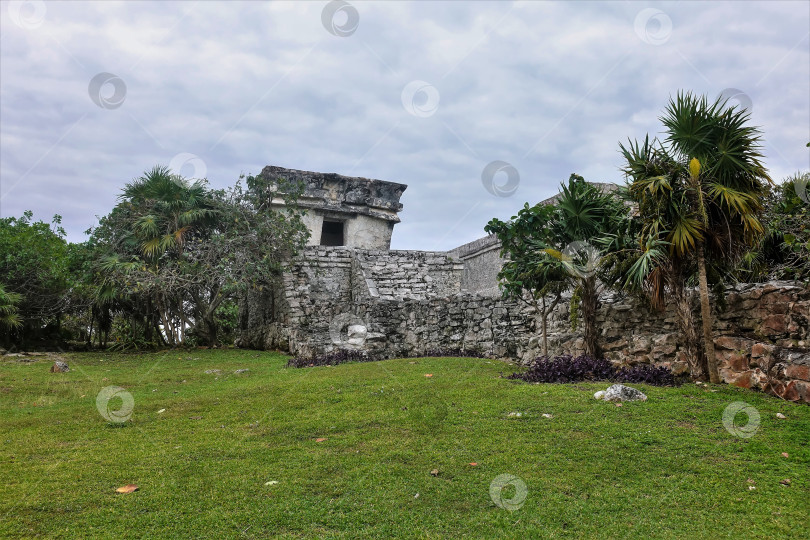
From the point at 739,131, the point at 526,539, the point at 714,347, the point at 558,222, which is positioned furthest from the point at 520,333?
the point at 526,539

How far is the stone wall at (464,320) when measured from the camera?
748cm

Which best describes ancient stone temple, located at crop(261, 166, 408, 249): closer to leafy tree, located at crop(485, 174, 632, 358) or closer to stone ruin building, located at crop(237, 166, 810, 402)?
stone ruin building, located at crop(237, 166, 810, 402)

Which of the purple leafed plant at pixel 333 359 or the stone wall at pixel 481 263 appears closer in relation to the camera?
the purple leafed plant at pixel 333 359

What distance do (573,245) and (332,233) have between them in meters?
14.6

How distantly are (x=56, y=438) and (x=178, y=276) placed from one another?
8777 millimetres

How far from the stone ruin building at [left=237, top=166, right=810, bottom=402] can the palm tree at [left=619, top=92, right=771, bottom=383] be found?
638 mm

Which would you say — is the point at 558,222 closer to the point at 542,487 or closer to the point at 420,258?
the point at 542,487

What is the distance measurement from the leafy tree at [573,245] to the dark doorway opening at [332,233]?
39.9ft

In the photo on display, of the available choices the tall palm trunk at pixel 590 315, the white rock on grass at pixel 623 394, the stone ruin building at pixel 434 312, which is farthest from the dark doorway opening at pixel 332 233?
the white rock on grass at pixel 623 394
